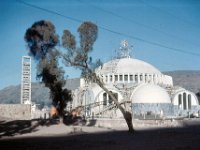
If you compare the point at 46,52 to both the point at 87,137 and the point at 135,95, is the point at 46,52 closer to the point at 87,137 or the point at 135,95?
the point at 87,137

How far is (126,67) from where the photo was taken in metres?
62.7

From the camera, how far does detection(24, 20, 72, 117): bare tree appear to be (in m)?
35.2

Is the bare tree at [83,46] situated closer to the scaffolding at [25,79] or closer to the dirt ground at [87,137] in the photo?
the dirt ground at [87,137]

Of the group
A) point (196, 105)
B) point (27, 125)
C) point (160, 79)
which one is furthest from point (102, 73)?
point (27, 125)

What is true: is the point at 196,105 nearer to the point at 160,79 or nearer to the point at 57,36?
the point at 160,79

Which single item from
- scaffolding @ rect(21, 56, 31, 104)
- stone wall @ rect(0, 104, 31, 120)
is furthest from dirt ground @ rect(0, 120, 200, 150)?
scaffolding @ rect(21, 56, 31, 104)

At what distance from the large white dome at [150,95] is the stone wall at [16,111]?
1826 cm

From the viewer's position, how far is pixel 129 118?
30.0 meters

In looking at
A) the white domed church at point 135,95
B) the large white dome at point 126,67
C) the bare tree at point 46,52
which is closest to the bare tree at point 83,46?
the bare tree at point 46,52

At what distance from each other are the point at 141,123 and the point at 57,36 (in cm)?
1421

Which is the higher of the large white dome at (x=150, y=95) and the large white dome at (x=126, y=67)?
the large white dome at (x=126, y=67)

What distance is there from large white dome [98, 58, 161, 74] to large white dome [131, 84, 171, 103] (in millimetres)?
7399

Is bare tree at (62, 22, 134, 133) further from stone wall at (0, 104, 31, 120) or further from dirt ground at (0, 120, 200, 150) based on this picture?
stone wall at (0, 104, 31, 120)

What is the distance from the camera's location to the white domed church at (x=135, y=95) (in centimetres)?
5129
